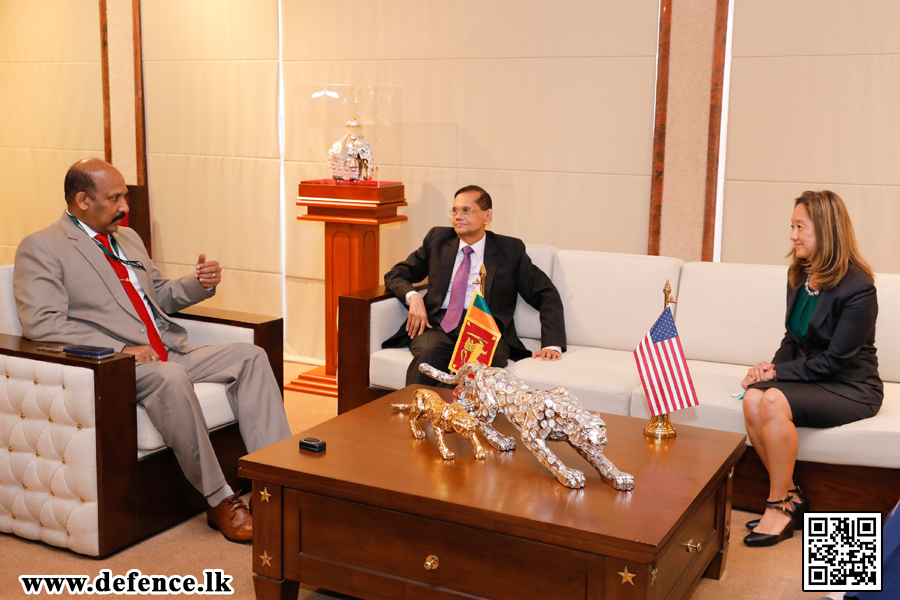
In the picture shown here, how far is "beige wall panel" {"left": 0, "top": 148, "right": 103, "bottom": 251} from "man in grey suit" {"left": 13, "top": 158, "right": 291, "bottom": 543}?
3187 millimetres

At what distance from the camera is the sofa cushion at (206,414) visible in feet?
9.45

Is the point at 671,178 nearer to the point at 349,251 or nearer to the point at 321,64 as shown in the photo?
the point at 349,251

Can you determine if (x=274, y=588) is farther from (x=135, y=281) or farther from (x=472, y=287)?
(x=472, y=287)

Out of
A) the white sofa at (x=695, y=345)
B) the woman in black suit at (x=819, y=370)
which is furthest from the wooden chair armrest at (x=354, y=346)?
the woman in black suit at (x=819, y=370)

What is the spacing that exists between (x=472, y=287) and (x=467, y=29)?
169cm

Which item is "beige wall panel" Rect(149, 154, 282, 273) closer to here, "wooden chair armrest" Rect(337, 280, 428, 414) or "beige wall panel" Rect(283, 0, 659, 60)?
"beige wall panel" Rect(283, 0, 659, 60)

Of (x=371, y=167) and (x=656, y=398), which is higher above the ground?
(x=371, y=167)

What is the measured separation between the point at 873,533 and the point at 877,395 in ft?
1.95

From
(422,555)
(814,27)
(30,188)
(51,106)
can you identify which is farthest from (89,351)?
(30,188)

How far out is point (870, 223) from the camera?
4145 millimetres

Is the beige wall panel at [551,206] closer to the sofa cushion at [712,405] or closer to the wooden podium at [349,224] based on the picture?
the wooden podium at [349,224]

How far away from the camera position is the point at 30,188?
6.36 m

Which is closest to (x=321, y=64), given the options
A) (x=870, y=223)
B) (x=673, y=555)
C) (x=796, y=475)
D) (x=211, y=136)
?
(x=211, y=136)

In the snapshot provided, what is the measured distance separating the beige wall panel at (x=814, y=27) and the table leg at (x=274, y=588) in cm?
334
